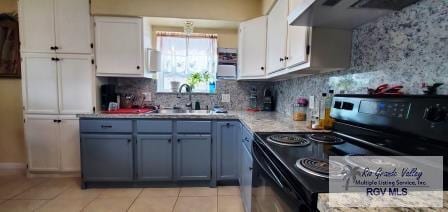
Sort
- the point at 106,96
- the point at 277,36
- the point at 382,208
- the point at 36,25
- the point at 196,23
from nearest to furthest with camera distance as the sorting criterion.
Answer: the point at 382,208
the point at 277,36
the point at 36,25
the point at 106,96
the point at 196,23

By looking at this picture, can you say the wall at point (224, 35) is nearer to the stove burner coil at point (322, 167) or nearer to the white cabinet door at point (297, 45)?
the white cabinet door at point (297, 45)

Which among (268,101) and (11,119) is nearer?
(11,119)

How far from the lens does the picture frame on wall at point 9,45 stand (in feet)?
8.75

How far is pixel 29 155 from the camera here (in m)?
2.56

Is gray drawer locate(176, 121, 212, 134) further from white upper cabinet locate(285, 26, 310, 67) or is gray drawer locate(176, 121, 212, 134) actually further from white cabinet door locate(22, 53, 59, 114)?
white cabinet door locate(22, 53, 59, 114)

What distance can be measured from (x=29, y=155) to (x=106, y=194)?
116cm

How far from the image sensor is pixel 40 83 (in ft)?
8.14

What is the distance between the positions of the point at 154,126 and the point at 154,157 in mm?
351

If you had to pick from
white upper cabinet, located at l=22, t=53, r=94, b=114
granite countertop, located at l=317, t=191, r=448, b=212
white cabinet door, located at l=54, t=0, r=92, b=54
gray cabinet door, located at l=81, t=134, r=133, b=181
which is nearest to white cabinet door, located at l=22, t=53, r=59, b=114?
white upper cabinet, located at l=22, t=53, r=94, b=114

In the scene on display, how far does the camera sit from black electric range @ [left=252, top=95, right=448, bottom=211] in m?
0.73

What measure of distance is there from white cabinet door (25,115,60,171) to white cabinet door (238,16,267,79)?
2.32 metres

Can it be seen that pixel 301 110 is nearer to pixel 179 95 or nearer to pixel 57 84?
pixel 179 95

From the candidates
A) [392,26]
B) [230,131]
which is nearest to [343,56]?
[392,26]

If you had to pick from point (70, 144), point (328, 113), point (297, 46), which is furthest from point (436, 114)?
point (70, 144)
